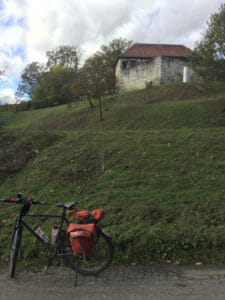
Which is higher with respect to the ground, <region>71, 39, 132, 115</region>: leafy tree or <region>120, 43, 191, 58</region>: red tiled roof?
<region>120, 43, 191, 58</region>: red tiled roof

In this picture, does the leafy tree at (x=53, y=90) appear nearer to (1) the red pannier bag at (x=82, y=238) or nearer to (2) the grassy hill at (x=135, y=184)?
(2) the grassy hill at (x=135, y=184)

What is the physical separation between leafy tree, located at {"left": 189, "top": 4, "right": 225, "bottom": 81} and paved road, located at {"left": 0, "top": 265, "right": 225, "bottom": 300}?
16.7 metres

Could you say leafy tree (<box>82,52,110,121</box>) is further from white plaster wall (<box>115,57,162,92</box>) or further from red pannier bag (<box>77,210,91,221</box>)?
red pannier bag (<box>77,210,91,221</box>)

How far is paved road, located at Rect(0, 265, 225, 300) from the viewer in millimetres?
3289

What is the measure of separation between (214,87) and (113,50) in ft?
97.5

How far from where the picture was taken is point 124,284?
353 cm

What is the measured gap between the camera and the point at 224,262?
3.93 m

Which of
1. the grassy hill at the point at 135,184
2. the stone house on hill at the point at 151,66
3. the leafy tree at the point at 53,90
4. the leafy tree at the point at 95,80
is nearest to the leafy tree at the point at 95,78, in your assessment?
the leafy tree at the point at 95,80

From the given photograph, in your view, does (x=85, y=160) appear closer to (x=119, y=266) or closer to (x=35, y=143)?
(x=35, y=143)

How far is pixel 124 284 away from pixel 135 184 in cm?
316

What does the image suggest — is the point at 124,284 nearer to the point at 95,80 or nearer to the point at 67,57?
the point at 95,80

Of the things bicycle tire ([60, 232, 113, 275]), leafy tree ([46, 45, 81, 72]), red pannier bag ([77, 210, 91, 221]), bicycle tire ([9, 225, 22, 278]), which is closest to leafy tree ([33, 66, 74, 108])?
leafy tree ([46, 45, 81, 72])

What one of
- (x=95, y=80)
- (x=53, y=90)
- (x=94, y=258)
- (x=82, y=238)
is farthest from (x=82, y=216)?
(x=53, y=90)

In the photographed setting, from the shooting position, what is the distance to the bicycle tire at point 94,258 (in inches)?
149
